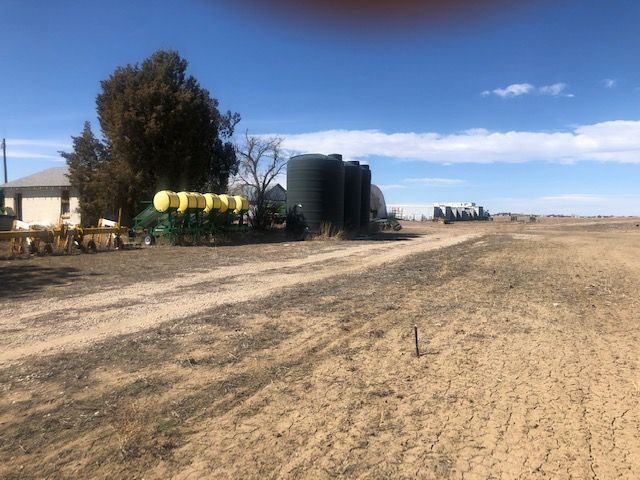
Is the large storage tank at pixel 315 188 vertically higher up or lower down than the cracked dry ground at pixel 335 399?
higher up

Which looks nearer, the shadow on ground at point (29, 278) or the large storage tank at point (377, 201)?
the shadow on ground at point (29, 278)

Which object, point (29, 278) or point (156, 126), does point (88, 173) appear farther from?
point (29, 278)

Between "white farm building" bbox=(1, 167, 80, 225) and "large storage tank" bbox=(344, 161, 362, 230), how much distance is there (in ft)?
55.9

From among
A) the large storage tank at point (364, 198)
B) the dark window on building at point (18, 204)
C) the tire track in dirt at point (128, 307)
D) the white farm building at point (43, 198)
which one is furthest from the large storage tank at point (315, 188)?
the dark window on building at point (18, 204)

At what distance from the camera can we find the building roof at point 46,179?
110ft

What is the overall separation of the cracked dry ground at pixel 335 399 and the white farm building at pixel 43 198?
2874 centimetres

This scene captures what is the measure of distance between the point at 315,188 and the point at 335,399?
23.4 metres

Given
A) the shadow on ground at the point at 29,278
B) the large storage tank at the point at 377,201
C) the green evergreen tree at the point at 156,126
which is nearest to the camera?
the shadow on ground at the point at 29,278

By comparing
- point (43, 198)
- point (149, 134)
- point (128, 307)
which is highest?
point (149, 134)

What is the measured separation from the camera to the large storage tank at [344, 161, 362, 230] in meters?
32.2

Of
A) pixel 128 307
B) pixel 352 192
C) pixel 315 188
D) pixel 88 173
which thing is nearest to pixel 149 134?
pixel 88 173

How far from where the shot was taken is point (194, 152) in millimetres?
27312

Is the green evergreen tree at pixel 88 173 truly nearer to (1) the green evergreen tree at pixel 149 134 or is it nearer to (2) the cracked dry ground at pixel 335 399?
(1) the green evergreen tree at pixel 149 134

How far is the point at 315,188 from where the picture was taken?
27.6 metres
